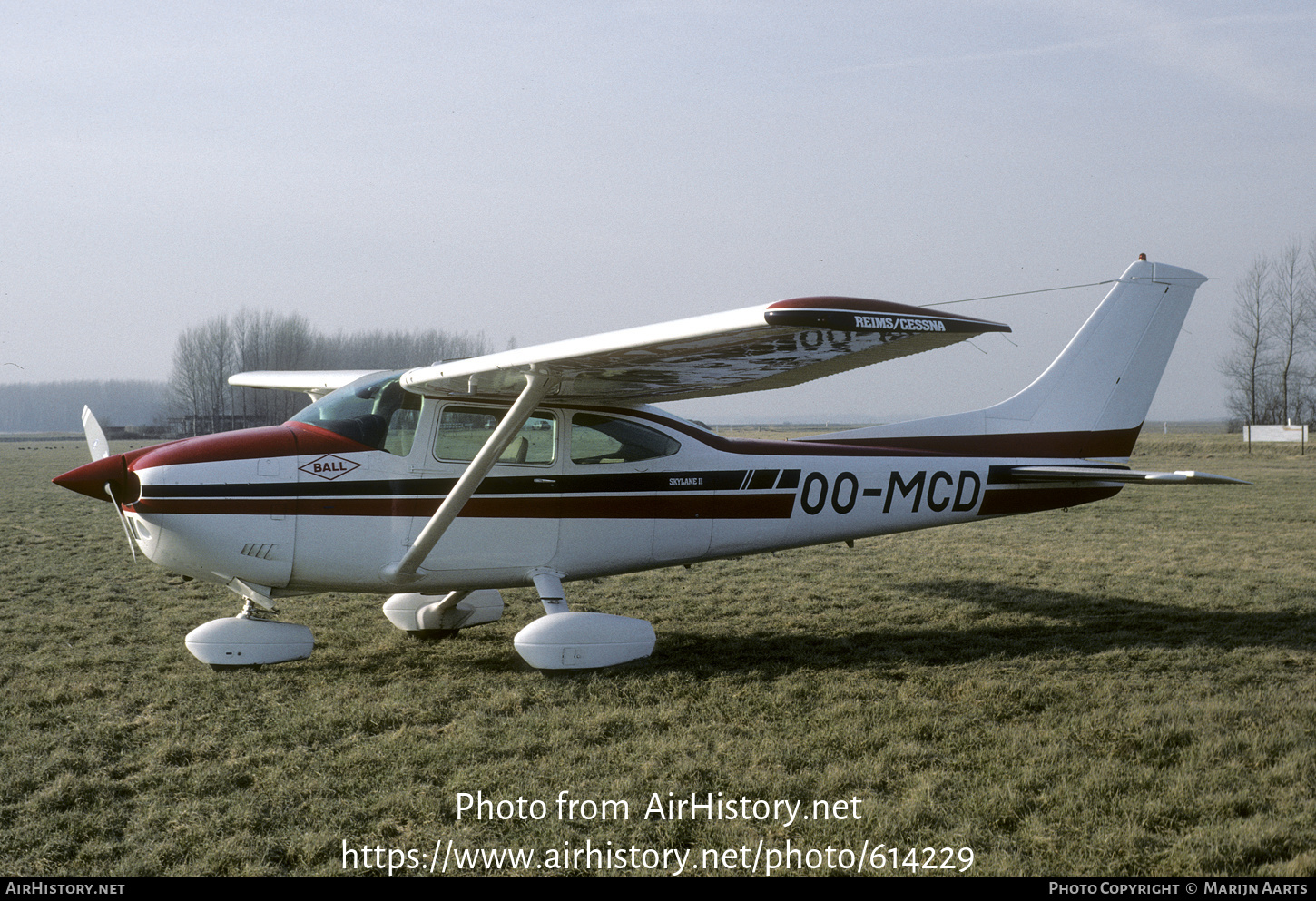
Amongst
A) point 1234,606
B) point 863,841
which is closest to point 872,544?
point 1234,606

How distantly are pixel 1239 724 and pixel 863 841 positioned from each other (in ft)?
8.59

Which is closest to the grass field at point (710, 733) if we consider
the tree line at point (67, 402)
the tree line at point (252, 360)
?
the tree line at point (252, 360)

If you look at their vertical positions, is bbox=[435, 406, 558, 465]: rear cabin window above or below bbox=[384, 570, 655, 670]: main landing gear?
above

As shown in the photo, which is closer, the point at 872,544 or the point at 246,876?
the point at 246,876

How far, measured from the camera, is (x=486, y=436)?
6262 mm

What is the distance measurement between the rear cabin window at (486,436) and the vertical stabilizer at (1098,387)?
256 cm

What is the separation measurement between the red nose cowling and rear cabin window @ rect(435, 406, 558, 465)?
188 cm

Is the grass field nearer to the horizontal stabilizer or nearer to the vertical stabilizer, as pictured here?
the horizontal stabilizer

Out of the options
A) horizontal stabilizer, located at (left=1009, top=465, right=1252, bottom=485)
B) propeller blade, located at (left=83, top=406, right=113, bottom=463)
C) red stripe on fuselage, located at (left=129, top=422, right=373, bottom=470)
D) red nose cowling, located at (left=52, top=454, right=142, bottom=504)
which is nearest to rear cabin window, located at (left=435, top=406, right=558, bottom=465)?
red stripe on fuselage, located at (left=129, top=422, right=373, bottom=470)

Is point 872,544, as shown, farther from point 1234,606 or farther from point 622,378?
point 622,378

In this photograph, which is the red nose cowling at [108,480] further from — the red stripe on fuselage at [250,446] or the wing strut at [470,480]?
the wing strut at [470,480]

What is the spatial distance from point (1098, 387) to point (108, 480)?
779 centimetres

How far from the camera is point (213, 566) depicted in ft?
18.6

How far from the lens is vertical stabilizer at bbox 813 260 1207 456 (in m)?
7.62
